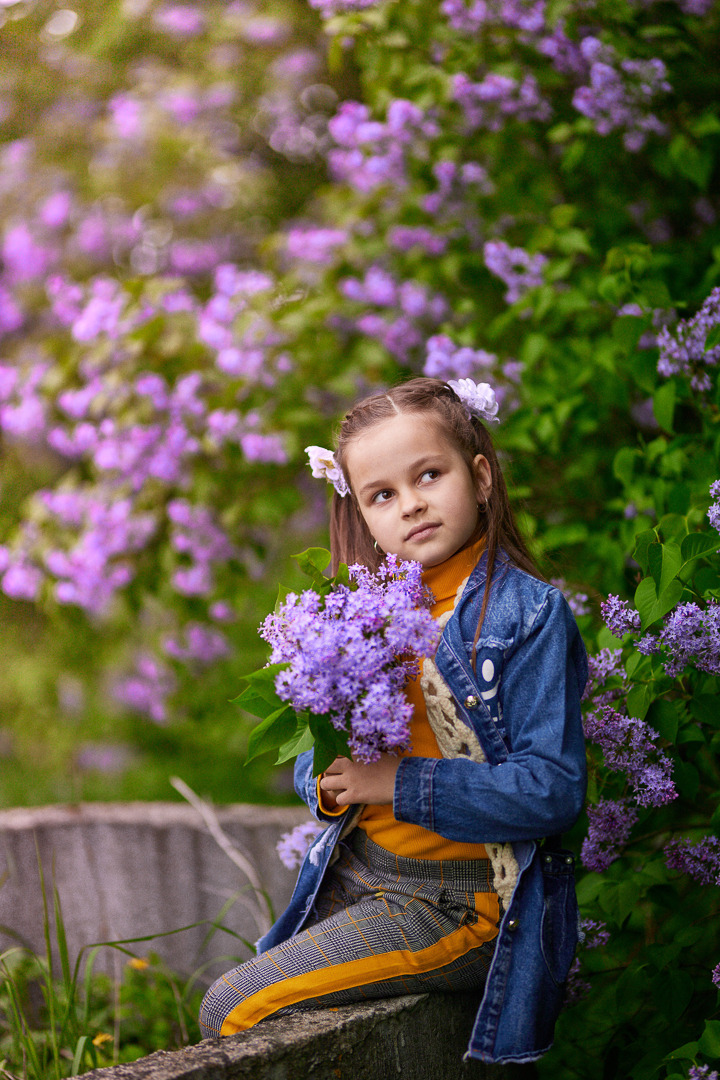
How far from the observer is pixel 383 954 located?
1.46m

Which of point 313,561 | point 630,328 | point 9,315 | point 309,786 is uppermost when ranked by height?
point 313,561

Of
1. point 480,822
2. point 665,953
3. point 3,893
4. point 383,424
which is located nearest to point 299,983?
point 480,822

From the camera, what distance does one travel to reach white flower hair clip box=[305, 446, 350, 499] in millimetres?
1707

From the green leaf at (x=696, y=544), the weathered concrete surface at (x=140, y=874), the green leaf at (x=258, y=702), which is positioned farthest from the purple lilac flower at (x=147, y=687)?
the green leaf at (x=696, y=544)

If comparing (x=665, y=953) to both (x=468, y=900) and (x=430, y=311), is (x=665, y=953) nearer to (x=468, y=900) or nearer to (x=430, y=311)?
(x=468, y=900)

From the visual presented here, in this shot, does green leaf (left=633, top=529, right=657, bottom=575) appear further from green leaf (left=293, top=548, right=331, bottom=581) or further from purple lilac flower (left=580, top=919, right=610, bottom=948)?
purple lilac flower (left=580, top=919, right=610, bottom=948)

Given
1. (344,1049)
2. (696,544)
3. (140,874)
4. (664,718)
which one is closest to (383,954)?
(344,1049)

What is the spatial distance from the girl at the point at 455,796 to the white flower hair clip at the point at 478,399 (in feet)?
0.04

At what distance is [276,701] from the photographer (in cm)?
129

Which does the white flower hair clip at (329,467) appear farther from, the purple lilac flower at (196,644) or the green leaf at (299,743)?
the purple lilac flower at (196,644)

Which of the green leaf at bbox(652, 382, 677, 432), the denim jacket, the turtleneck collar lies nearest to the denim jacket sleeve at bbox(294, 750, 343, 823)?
the denim jacket

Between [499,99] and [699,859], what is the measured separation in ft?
7.48

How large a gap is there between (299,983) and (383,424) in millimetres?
907

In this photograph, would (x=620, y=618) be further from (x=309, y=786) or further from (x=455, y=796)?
(x=309, y=786)
